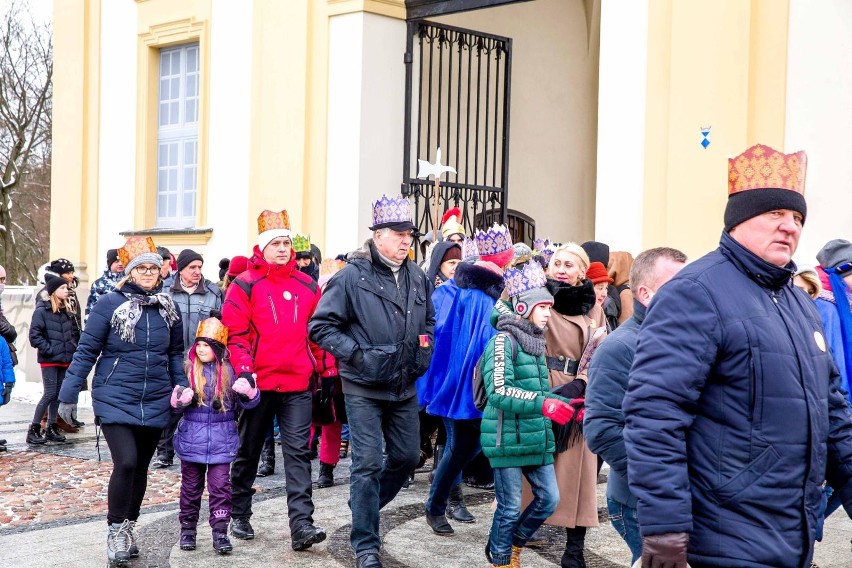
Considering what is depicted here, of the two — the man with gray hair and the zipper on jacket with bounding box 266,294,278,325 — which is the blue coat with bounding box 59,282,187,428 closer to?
the zipper on jacket with bounding box 266,294,278,325

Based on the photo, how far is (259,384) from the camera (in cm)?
652

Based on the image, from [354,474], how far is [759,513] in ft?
10.0

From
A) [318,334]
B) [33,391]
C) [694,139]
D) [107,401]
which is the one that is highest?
[694,139]

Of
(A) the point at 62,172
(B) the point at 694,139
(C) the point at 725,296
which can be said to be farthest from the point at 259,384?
(A) the point at 62,172

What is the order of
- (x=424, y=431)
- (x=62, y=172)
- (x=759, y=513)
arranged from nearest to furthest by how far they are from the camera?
(x=759, y=513), (x=424, y=431), (x=62, y=172)

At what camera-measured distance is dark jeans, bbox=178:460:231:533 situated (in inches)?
248

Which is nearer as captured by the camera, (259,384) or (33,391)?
(259,384)

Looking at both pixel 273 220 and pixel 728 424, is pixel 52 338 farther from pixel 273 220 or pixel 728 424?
pixel 728 424

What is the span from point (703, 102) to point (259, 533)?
534 cm

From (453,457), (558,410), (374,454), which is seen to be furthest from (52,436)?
(558,410)

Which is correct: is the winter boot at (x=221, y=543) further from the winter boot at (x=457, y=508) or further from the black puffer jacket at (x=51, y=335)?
the black puffer jacket at (x=51, y=335)

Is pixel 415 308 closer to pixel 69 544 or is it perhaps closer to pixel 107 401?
pixel 107 401

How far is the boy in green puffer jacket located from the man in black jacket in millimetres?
517

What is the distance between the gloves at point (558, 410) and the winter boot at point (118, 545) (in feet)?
7.74
